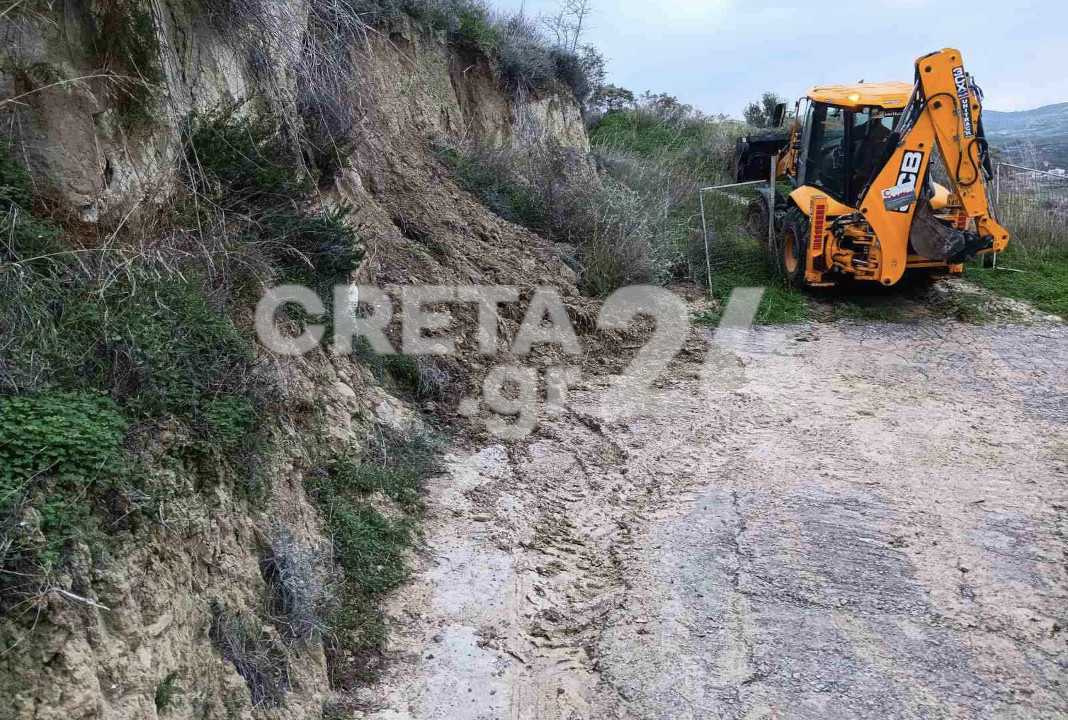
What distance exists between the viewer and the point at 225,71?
504 cm

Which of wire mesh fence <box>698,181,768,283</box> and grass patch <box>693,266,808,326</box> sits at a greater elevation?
wire mesh fence <box>698,181,768,283</box>

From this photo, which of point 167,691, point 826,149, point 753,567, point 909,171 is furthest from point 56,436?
point 826,149

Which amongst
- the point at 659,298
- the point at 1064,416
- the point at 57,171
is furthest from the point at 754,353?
the point at 57,171

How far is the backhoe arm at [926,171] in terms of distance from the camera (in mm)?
8852

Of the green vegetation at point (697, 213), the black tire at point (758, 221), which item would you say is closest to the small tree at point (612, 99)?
the green vegetation at point (697, 213)

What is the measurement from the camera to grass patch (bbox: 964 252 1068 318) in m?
10.0

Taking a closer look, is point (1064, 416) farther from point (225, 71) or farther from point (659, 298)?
point (225, 71)

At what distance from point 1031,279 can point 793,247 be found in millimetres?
3187

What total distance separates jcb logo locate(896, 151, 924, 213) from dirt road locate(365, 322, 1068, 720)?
2936 millimetres

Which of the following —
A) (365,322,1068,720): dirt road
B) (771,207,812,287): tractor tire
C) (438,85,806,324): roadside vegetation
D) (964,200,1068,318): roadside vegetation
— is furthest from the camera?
(771,207,812,287): tractor tire

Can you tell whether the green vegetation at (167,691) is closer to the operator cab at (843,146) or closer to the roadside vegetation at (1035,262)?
the operator cab at (843,146)

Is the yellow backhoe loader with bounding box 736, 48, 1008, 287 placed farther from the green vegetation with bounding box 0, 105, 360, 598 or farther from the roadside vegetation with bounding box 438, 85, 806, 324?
the green vegetation with bounding box 0, 105, 360, 598

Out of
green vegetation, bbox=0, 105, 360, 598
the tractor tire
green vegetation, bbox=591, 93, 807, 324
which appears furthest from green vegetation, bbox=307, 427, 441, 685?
the tractor tire

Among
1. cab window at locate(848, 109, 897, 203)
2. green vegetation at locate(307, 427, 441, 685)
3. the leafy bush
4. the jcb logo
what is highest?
cab window at locate(848, 109, 897, 203)
